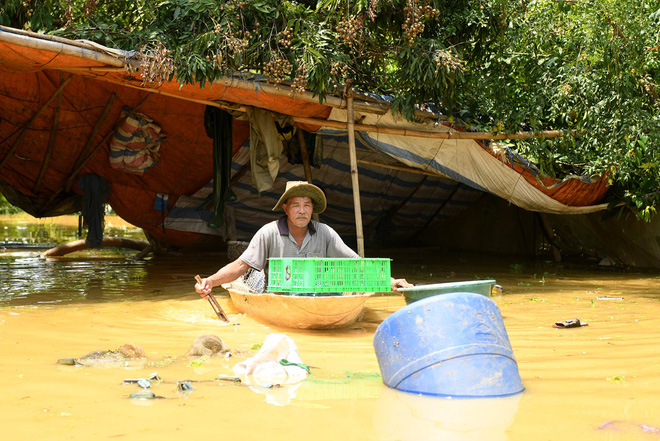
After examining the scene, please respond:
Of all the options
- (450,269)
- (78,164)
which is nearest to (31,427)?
(78,164)

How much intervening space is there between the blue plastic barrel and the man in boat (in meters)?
1.77

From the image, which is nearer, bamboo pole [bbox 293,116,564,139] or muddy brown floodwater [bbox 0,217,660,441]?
muddy brown floodwater [bbox 0,217,660,441]

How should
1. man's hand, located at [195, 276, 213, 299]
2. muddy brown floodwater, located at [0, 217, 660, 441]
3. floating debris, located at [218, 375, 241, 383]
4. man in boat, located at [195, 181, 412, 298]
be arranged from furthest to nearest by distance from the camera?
man in boat, located at [195, 181, 412, 298] < man's hand, located at [195, 276, 213, 299] < floating debris, located at [218, 375, 241, 383] < muddy brown floodwater, located at [0, 217, 660, 441]

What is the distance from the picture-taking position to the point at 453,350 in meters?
2.84

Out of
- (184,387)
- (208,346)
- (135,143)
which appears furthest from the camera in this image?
(135,143)

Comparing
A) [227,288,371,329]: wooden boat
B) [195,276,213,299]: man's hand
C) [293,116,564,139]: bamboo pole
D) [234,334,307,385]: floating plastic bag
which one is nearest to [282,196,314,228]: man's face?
[227,288,371,329]: wooden boat

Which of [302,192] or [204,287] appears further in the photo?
[302,192]

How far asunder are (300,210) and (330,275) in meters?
0.67

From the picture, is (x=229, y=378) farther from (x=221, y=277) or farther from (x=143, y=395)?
(x=221, y=277)

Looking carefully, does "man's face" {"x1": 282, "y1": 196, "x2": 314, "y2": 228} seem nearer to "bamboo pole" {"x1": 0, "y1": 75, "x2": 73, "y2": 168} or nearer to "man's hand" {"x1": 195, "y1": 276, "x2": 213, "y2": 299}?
Answer: "man's hand" {"x1": 195, "y1": 276, "x2": 213, "y2": 299}

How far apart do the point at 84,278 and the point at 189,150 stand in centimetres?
202

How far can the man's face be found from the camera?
15.6 ft

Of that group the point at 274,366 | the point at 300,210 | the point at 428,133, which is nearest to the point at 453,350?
the point at 274,366

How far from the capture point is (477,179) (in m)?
7.79
